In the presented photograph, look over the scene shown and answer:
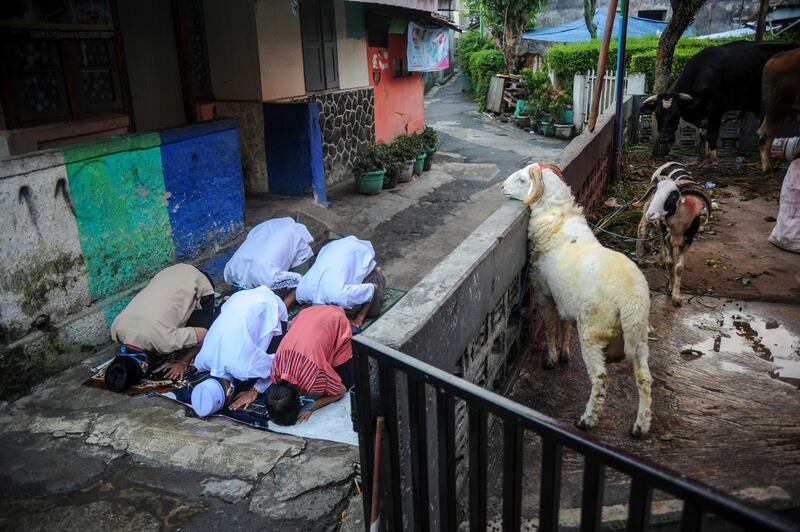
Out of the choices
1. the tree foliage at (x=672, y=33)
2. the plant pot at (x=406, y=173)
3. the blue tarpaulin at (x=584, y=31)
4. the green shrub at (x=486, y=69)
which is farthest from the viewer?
the blue tarpaulin at (x=584, y=31)

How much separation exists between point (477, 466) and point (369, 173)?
951 centimetres

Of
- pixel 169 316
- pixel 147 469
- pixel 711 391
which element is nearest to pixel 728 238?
pixel 711 391

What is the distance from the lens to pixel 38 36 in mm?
5629

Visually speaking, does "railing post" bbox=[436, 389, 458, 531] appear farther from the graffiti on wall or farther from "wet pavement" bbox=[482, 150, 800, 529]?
the graffiti on wall

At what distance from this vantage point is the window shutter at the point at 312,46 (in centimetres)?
1019

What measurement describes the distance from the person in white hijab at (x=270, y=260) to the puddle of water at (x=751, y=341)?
156 inches

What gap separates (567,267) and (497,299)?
1.92ft

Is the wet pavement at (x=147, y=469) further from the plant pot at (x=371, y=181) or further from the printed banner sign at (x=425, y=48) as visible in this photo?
the printed banner sign at (x=425, y=48)

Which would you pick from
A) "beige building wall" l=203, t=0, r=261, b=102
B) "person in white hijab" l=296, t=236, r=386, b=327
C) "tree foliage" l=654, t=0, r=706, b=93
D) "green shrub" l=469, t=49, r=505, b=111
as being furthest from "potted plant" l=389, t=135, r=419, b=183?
"green shrub" l=469, t=49, r=505, b=111

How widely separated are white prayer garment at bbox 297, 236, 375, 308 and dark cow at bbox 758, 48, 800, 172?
731cm

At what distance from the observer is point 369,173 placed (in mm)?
11062

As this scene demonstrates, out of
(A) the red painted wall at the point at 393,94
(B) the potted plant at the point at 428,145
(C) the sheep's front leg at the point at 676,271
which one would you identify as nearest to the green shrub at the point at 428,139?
(B) the potted plant at the point at 428,145

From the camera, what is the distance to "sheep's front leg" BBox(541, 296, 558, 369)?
4.61 metres

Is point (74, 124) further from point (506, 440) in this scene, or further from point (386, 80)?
point (386, 80)
